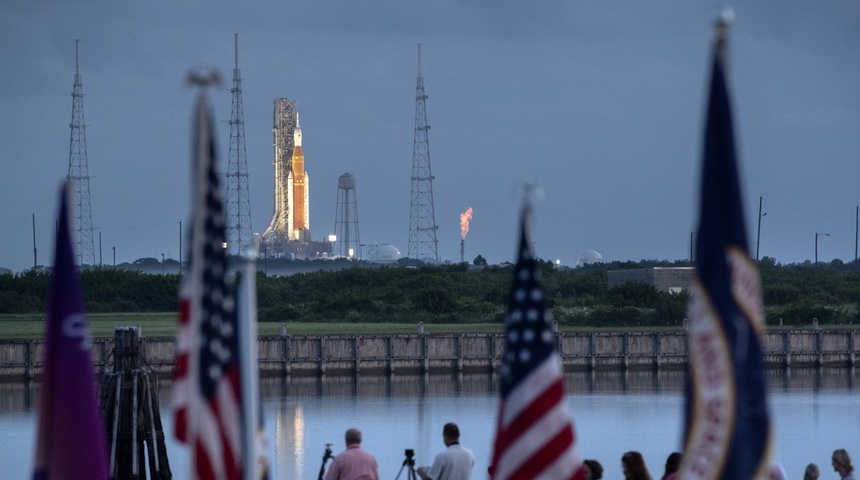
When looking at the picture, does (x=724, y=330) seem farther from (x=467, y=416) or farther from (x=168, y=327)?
(x=168, y=327)

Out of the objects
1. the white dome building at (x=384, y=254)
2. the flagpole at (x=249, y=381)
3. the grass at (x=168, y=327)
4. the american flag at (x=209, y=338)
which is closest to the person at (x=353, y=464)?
the flagpole at (x=249, y=381)

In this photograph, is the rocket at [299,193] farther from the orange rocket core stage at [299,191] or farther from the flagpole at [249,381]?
the flagpole at [249,381]

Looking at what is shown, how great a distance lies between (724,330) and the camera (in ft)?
27.7

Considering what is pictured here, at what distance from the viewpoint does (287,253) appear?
574 ft

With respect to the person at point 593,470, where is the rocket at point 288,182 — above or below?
above

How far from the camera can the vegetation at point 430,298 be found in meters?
83.4

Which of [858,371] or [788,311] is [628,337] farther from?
[788,311]

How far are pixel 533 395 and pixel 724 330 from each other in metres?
2.11

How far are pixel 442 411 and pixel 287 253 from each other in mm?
122018

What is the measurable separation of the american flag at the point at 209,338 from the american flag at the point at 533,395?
7.62ft

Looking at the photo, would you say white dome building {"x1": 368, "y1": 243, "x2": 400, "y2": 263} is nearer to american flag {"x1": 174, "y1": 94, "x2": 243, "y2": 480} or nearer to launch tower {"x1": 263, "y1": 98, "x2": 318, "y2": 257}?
launch tower {"x1": 263, "y1": 98, "x2": 318, "y2": 257}

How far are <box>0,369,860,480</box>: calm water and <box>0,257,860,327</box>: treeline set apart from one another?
1330 centimetres

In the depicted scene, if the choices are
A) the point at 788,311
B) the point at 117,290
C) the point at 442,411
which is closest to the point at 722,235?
the point at 442,411

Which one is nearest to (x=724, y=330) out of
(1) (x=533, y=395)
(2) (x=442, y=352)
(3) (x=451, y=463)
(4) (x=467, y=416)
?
(1) (x=533, y=395)
